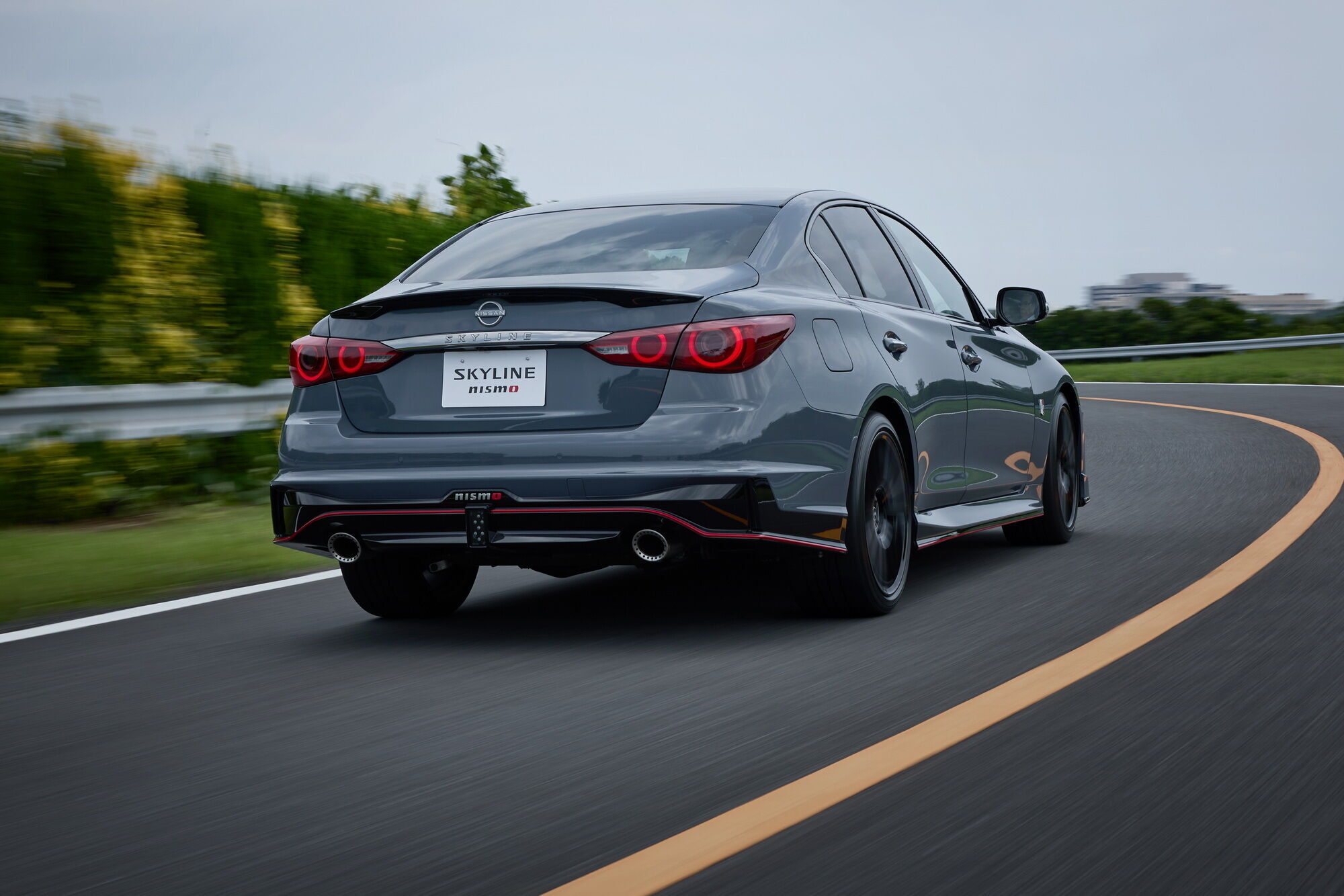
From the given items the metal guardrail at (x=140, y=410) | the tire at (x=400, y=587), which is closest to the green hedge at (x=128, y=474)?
the metal guardrail at (x=140, y=410)

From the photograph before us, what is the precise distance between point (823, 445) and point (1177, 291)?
45007 millimetres

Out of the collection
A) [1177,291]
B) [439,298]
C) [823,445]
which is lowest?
[1177,291]

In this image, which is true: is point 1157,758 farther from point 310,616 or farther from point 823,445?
point 310,616

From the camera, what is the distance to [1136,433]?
15.4 metres

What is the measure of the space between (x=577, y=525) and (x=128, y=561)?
336 cm

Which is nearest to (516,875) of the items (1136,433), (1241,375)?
(1136,433)

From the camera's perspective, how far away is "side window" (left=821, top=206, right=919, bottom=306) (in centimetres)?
616

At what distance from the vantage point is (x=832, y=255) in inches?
234

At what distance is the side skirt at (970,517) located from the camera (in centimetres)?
606

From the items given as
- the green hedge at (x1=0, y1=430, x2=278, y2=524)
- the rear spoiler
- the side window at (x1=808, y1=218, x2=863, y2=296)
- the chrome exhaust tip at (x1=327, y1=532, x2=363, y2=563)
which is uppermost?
the side window at (x1=808, y1=218, x2=863, y2=296)

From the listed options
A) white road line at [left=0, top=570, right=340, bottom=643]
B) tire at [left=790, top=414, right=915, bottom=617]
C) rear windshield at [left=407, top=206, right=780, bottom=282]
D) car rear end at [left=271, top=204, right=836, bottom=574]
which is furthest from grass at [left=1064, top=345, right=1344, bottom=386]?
car rear end at [left=271, top=204, right=836, bottom=574]

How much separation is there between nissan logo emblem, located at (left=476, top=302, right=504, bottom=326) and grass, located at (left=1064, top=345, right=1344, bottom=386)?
21855 millimetres

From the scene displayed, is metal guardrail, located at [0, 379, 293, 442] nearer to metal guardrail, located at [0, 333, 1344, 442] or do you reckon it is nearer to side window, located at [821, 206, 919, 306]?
metal guardrail, located at [0, 333, 1344, 442]

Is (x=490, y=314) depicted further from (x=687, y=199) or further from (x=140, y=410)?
(x=140, y=410)
